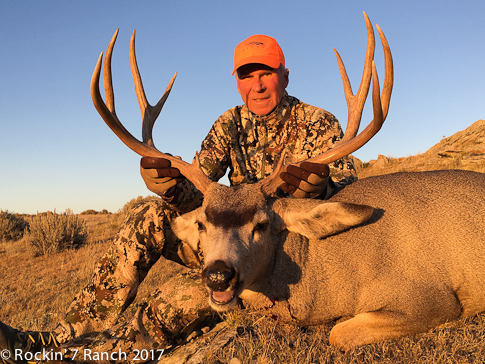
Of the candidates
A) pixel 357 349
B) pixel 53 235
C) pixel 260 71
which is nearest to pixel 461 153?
pixel 260 71

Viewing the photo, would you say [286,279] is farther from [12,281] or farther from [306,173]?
[12,281]

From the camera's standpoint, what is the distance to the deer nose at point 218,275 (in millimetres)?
2523

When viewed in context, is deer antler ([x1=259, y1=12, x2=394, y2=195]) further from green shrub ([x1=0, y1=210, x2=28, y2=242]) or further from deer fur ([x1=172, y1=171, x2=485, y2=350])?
green shrub ([x1=0, y1=210, x2=28, y2=242])

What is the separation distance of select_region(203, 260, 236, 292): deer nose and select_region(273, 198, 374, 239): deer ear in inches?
35.2

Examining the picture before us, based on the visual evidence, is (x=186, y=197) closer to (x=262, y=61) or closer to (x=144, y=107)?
(x=144, y=107)

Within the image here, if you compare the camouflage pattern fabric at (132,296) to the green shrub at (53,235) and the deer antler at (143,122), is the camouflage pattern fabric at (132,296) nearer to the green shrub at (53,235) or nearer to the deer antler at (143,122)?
the deer antler at (143,122)

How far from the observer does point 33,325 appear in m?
5.25

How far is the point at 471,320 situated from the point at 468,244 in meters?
0.66

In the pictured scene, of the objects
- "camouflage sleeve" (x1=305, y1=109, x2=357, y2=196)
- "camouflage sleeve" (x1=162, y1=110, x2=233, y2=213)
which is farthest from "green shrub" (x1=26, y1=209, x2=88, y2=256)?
"camouflage sleeve" (x1=305, y1=109, x2=357, y2=196)

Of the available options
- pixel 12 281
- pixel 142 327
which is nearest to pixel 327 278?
pixel 142 327

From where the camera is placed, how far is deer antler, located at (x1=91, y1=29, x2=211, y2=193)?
137 inches

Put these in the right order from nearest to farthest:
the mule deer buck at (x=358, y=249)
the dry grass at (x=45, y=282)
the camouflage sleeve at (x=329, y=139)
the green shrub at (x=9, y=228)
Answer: the mule deer buck at (x=358, y=249) → the camouflage sleeve at (x=329, y=139) → the dry grass at (x=45, y=282) → the green shrub at (x=9, y=228)

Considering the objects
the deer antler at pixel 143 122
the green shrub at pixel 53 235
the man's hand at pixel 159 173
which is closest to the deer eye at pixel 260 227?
the deer antler at pixel 143 122

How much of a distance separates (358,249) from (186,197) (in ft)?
6.34
